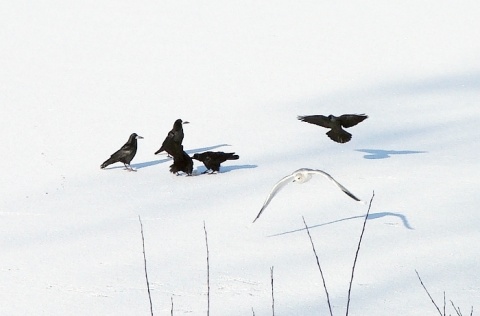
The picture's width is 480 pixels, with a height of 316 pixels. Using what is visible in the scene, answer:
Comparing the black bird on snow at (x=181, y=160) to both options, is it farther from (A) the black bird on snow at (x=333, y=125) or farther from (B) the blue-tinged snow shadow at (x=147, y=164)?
(A) the black bird on snow at (x=333, y=125)

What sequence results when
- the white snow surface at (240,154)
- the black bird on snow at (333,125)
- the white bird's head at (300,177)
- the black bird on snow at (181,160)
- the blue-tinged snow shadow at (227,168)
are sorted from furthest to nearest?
the blue-tinged snow shadow at (227,168) < the black bird on snow at (333,125) < the black bird on snow at (181,160) < the white snow surface at (240,154) < the white bird's head at (300,177)

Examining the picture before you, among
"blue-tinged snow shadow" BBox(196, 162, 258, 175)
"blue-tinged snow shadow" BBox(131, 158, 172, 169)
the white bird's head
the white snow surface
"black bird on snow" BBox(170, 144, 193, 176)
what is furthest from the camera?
"blue-tinged snow shadow" BBox(131, 158, 172, 169)

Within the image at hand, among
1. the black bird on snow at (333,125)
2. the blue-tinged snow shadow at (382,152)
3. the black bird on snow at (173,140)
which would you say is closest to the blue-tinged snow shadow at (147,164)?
the black bird on snow at (173,140)

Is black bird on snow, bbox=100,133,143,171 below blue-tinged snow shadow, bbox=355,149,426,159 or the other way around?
the other way around

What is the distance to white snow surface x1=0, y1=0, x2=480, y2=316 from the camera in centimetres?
479

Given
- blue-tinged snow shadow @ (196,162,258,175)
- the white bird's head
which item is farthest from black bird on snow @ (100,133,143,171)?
the white bird's head

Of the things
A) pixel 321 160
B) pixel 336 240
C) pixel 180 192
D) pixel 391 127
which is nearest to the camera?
pixel 336 240

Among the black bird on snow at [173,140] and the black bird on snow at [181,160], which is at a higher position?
the black bird on snow at [173,140]

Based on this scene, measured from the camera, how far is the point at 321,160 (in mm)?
7215

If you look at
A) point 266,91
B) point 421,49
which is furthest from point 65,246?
point 421,49

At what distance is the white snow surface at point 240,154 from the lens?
4789 millimetres

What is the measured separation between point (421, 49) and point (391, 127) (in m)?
2.85

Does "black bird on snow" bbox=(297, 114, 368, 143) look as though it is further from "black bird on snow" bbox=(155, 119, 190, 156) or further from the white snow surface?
"black bird on snow" bbox=(155, 119, 190, 156)

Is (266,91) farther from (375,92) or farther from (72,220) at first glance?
(72,220)
